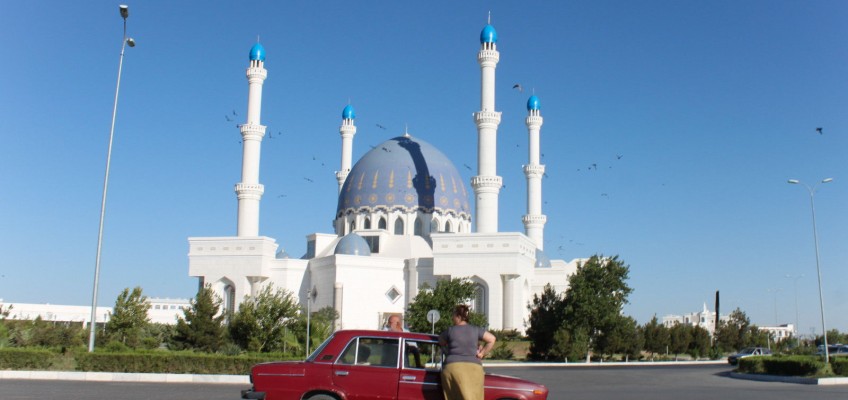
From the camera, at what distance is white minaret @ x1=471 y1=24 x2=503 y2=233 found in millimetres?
49969

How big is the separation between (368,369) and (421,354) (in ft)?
2.27

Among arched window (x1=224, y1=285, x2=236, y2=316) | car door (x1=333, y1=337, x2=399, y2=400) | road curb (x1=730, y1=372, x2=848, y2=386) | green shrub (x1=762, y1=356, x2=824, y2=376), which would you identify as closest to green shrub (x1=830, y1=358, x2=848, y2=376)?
green shrub (x1=762, y1=356, x2=824, y2=376)

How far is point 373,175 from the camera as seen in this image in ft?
201

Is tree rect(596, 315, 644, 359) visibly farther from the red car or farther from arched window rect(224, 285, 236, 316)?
the red car

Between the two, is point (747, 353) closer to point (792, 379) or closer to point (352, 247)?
point (792, 379)

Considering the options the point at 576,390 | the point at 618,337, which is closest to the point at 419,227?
the point at 618,337

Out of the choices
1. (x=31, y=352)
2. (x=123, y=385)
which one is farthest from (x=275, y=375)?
(x=31, y=352)

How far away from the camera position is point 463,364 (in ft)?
29.4

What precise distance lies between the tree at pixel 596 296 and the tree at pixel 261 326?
14.0 meters

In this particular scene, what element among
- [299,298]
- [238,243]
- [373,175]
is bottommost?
[299,298]

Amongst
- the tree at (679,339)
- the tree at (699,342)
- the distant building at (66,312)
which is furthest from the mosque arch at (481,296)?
the distant building at (66,312)

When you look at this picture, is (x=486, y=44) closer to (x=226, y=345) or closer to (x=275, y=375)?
(x=226, y=345)

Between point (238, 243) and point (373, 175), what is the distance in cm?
1195

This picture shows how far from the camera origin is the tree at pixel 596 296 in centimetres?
3819
